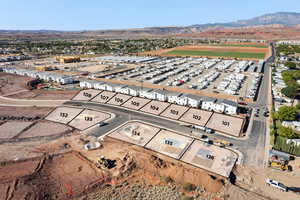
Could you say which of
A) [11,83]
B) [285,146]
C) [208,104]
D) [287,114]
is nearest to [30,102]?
[11,83]

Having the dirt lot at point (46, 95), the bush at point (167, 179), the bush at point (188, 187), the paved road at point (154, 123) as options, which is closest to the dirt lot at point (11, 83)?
the dirt lot at point (46, 95)

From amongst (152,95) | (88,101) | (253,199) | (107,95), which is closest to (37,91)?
(88,101)

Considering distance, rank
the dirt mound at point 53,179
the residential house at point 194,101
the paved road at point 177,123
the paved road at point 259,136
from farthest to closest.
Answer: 1. the residential house at point 194,101
2. the paved road at point 177,123
3. the paved road at point 259,136
4. the dirt mound at point 53,179

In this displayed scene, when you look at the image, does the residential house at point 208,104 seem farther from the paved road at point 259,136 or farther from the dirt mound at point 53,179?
the dirt mound at point 53,179

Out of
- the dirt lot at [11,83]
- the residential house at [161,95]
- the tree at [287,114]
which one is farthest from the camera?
the dirt lot at [11,83]

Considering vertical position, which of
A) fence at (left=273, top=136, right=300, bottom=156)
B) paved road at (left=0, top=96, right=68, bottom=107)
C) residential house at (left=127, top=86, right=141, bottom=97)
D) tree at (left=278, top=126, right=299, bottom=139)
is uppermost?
residential house at (left=127, top=86, right=141, bottom=97)

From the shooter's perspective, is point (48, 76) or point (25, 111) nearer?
point (25, 111)

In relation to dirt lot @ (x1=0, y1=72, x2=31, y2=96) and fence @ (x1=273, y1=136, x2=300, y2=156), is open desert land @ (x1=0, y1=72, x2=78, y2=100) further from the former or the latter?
fence @ (x1=273, y1=136, x2=300, y2=156)

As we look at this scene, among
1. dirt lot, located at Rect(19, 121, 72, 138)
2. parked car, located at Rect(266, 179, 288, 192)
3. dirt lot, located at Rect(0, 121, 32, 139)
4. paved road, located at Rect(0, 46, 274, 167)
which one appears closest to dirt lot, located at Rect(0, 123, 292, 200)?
parked car, located at Rect(266, 179, 288, 192)

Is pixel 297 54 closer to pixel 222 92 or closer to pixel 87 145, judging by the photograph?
pixel 222 92

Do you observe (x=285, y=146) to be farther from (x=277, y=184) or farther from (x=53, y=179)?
(x=53, y=179)

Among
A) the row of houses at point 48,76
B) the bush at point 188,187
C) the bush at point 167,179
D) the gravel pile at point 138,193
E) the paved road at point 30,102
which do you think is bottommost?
the gravel pile at point 138,193

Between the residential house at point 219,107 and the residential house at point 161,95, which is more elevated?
the residential house at point 161,95
